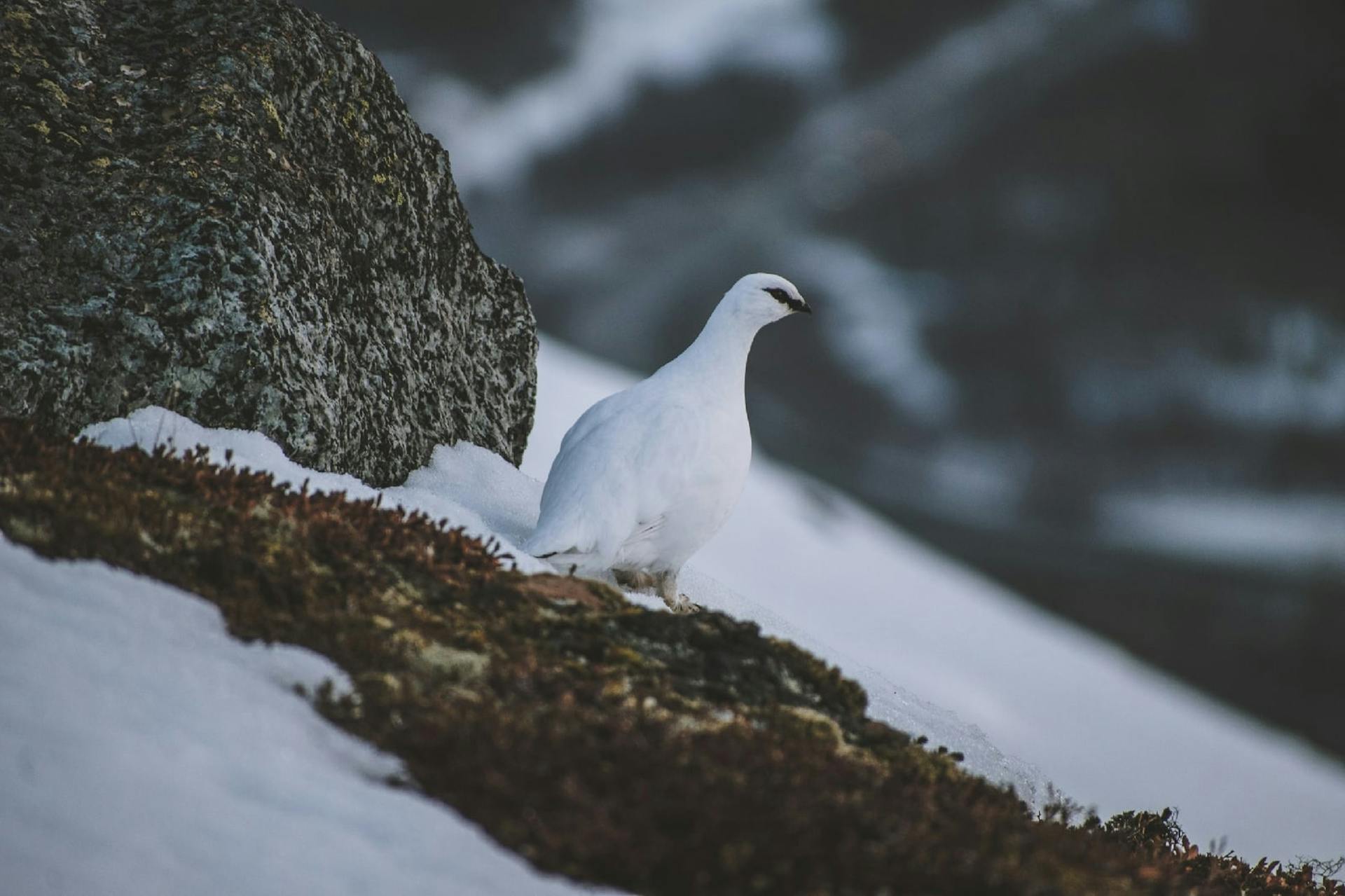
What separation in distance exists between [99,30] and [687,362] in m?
4.98

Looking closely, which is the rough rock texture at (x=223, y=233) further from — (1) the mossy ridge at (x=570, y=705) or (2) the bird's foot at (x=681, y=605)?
(2) the bird's foot at (x=681, y=605)

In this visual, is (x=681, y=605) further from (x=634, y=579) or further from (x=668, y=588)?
(x=634, y=579)

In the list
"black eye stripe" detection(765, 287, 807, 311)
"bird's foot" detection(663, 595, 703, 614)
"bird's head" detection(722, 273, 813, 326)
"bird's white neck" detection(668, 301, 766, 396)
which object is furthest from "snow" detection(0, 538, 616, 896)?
"black eye stripe" detection(765, 287, 807, 311)

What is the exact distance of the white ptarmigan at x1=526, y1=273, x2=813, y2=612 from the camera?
269 inches

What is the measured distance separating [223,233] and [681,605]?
405 cm

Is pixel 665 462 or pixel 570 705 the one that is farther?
pixel 665 462

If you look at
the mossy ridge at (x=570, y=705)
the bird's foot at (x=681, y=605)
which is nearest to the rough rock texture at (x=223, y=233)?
the mossy ridge at (x=570, y=705)

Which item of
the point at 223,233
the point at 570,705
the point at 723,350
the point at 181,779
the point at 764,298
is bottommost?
the point at 181,779

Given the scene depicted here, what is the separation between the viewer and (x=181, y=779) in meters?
3.45

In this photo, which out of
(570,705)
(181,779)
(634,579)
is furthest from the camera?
(634,579)

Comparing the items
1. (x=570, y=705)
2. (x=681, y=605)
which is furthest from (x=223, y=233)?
(x=570, y=705)

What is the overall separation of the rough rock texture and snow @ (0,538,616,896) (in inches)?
107

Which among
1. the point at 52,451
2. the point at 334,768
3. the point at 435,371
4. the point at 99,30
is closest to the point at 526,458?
the point at 435,371

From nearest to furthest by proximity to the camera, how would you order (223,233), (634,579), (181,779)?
(181,779)
(223,233)
(634,579)
